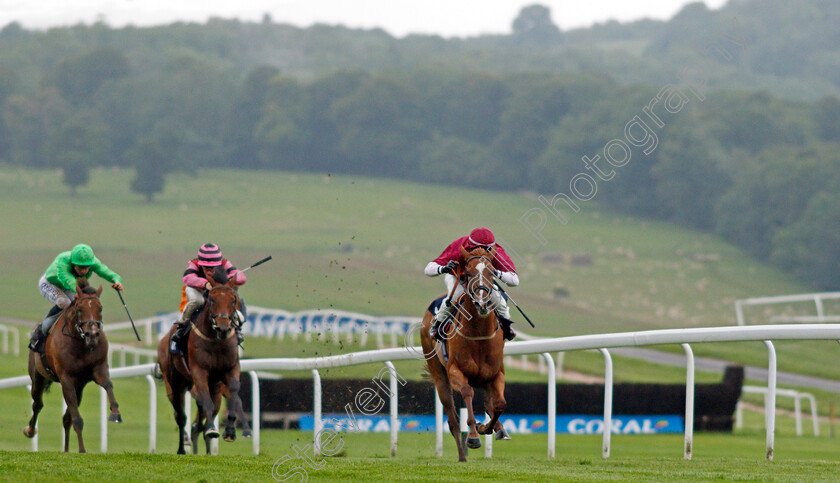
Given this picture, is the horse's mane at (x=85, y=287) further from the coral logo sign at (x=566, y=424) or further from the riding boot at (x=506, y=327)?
the coral logo sign at (x=566, y=424)

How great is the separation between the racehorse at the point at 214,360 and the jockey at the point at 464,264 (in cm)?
152

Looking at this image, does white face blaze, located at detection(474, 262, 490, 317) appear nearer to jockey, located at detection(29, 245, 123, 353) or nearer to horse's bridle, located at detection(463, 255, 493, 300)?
horse's bridle, located at detection(463, 255, 493, 300)

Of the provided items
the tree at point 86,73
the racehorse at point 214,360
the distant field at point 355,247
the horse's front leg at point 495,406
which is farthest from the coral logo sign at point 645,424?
the tree at point 86,73

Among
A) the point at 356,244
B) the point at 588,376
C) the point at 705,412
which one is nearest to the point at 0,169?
the point at 356,244

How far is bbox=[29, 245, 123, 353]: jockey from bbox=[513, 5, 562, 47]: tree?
163 metres

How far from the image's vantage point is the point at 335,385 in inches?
449

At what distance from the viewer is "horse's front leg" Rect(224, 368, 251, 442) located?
834 cm

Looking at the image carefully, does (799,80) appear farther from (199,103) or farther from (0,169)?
(0,169)

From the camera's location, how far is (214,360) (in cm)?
895

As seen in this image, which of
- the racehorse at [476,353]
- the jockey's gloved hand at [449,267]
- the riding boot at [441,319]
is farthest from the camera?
the riding boot at [441,319]

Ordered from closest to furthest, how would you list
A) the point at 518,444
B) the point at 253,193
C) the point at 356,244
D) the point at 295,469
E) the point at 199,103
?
the point at 295,469 < the point at 518,444 < the point at 356,244 < the point at 253,193 < the point at 199,103

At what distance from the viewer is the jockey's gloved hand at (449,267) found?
781 centimetres

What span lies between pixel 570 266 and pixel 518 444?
49283 mm

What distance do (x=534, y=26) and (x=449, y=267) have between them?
167 metres
